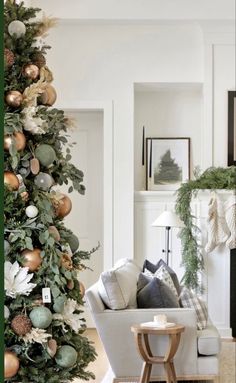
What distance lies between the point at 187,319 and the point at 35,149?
2580 millimetres

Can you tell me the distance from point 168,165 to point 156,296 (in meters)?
2.65

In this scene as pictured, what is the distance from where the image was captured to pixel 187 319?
4688mm

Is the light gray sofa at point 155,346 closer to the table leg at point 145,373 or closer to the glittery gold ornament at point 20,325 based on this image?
the table leg at point 145,373

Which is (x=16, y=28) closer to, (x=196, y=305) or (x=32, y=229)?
(x=32, y=229)

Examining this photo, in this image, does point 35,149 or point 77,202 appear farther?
point 77,202

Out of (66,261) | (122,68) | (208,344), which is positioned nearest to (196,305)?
(208,344)

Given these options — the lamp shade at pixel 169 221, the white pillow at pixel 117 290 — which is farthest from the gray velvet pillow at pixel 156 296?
the lamp shade at pixel 169 221

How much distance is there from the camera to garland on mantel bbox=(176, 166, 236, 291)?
21.7 feet

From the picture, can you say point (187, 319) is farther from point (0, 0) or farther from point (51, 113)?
point (0, 0)

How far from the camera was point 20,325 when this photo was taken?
7.62 feet

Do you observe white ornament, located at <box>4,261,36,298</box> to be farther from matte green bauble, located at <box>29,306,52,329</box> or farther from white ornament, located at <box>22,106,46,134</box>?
white ornament, located at <box>22,106,46,134</box>

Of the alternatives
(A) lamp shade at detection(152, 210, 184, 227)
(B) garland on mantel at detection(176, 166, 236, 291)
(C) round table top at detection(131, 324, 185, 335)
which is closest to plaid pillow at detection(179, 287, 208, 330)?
(C) round table top at detection(131, 324, 185, 335)

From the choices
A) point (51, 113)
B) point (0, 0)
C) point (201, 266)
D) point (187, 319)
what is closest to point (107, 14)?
point (201, 266)

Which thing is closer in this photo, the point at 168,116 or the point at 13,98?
the point at 13,98
